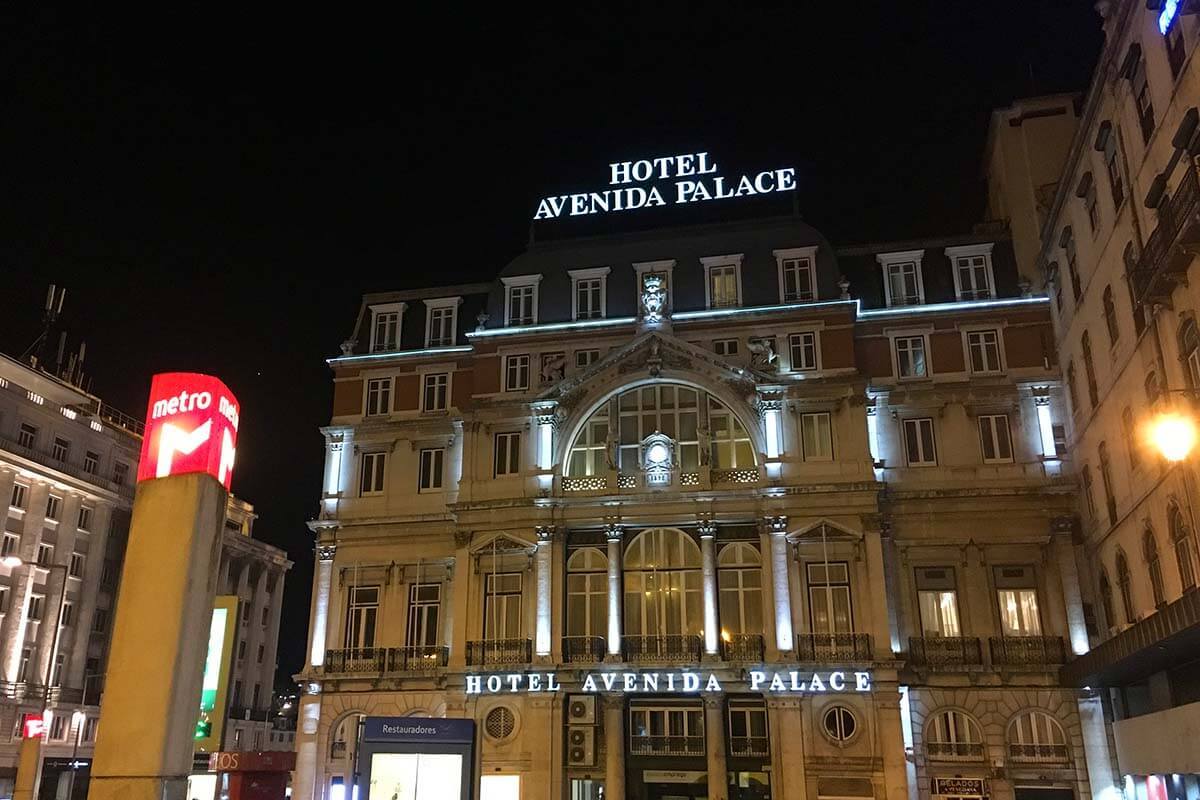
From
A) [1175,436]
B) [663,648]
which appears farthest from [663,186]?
[1175,436]

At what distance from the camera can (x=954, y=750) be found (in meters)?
40.0

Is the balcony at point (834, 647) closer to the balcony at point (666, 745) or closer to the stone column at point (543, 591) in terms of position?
the balcony at point (666, 745)

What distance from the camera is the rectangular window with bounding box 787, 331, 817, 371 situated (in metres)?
46.2

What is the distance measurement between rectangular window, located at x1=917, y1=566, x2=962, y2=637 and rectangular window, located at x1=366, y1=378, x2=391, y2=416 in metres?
27.3

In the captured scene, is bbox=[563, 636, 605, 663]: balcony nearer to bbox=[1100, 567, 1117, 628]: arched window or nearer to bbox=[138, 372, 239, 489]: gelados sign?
bbox=[1100, 567, 1117, 628]: arched window

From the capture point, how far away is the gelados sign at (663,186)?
5112 centimetres

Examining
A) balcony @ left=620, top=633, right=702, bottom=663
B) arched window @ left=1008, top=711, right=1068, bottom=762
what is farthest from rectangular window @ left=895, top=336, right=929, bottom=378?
balcony @ left=620, top=633, right=702, bottom=663

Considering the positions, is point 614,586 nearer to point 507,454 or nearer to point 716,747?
point 716,747

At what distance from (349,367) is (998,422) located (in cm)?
3227

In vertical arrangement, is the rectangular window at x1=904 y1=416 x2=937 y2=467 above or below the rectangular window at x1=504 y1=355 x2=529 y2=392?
below

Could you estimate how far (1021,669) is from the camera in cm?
4041

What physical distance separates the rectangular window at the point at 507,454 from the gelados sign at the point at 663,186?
1296cm

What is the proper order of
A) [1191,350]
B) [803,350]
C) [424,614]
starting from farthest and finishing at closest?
[424,614]
[803,350]
[1191,350]

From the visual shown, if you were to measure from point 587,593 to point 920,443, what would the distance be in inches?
658
